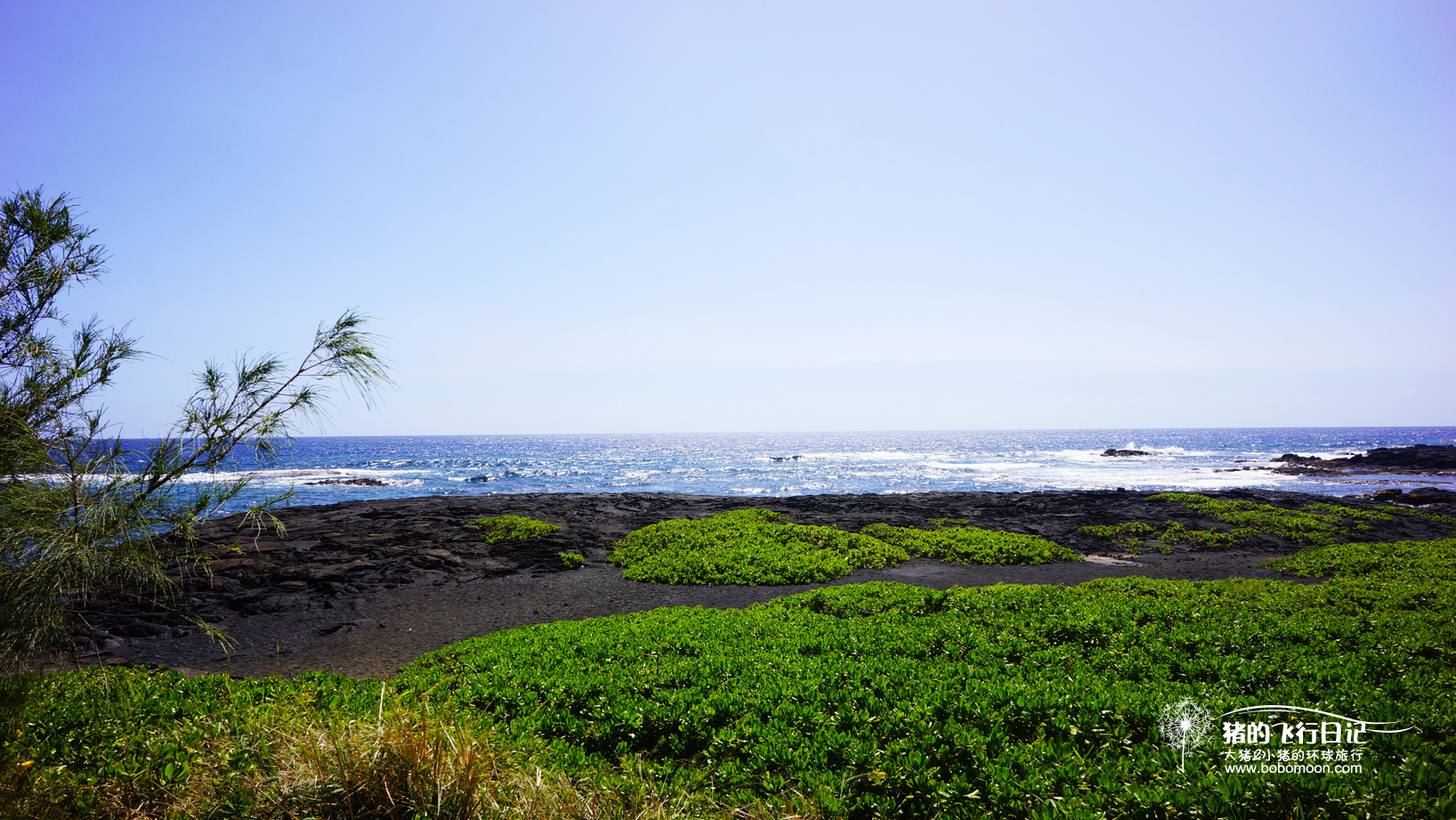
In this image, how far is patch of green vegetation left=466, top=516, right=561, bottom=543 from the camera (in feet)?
59.0

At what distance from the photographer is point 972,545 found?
54.6ft

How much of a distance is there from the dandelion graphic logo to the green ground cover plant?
93mm

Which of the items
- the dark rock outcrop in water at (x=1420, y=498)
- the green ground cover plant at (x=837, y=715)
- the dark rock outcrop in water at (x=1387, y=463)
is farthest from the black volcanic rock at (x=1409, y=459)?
the green ground cover plant at (x=837, y=715)

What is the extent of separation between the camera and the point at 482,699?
6.44m

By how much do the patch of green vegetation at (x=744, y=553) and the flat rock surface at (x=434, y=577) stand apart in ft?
1.78

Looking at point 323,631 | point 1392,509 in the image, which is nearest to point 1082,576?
point 323,631

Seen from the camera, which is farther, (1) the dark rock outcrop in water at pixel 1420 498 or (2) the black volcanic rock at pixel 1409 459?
(2) the black volcanic rock at pixel 1409 459

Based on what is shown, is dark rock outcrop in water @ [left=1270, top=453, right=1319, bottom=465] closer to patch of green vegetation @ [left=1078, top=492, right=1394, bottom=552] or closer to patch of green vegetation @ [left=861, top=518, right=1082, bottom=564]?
patch of green vegetation @ [left=1078, top=492, right=1394, bottom=552]

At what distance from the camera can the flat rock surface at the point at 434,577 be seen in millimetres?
9477

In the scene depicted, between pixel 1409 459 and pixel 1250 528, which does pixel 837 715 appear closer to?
pixel 1250 528

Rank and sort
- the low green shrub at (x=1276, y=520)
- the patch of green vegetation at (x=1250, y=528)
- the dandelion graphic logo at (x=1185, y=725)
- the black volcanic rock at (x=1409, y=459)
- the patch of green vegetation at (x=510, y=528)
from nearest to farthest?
the dandelion graphic logo at (x=1185, y=725), the patch of green vegetation at (x=1250, y=528), the low green shrub at (x=1276, y=520), the patch of green vegetation at (x=510, y=528), the black volcanic rock at (x=1409, y=459)

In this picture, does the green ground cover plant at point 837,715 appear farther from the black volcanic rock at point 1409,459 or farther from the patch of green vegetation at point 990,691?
the black volcanic rock at point 1409,459

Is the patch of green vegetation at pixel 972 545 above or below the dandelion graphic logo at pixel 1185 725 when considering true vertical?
below

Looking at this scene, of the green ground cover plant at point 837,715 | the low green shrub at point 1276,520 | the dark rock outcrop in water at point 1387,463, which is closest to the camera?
the green ground cover plant at point 837,715
